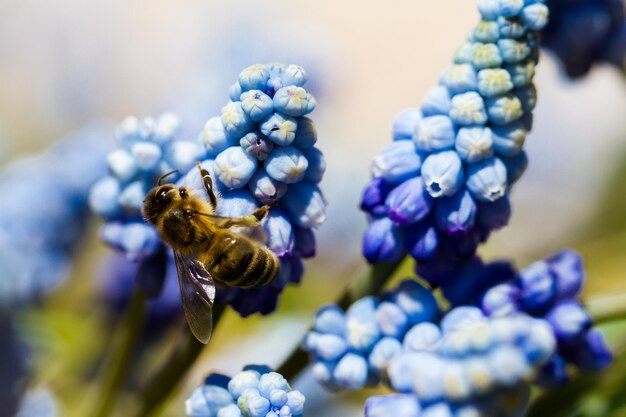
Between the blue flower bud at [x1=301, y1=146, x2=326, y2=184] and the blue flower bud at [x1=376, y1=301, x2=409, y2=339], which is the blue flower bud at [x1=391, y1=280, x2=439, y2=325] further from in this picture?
the blue flower bud at [x1=301, y1=146, x2=326, y2=184]

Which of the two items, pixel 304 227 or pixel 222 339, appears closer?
pixel 304 227

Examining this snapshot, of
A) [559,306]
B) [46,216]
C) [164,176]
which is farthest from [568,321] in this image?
[46,216]

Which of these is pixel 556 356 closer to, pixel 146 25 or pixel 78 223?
pixel 78 223

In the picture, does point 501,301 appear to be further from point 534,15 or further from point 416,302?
point 534,15

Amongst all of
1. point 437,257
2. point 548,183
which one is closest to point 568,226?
point 548,183

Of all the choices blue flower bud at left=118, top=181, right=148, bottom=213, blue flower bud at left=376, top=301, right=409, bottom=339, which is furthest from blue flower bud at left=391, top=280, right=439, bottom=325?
blue flower bud at left=118, top=181, right=148, bottom=213

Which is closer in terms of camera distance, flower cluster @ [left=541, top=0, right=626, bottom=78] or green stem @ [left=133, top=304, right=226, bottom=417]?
green stem @ [left=133, top=304, right=226, bottom=417]
